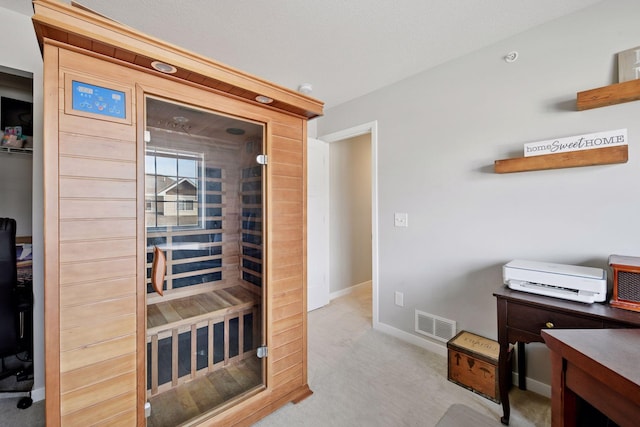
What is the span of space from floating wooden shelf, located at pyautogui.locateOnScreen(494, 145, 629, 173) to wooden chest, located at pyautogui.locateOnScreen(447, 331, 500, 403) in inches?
50.7

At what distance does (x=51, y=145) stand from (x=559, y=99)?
2.76 m

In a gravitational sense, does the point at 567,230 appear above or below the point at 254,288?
above

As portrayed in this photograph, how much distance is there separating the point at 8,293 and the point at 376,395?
2.39m

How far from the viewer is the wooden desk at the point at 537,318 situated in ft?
4.25

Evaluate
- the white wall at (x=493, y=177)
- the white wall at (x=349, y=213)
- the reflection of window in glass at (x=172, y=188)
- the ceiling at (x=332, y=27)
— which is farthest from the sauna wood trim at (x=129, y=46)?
the white wall at (x=349, y=213)

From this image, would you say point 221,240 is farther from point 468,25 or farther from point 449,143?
point 468,25

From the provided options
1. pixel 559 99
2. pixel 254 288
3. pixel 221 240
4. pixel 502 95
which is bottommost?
pixel 254 288

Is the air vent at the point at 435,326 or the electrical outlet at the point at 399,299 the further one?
the electrical outlet at the point at 399,299

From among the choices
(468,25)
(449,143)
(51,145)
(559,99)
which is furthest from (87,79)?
(559,99)

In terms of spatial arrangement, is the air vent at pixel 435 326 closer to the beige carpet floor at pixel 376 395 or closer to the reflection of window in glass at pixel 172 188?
the beige carpet floor at pixel 376 395

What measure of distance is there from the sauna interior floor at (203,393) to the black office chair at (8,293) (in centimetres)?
107

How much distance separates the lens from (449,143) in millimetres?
2357

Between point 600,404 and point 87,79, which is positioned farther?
point 87,79

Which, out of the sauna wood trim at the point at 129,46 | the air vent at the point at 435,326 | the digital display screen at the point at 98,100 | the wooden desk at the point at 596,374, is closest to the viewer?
the wooden desk at the point at 596,374
